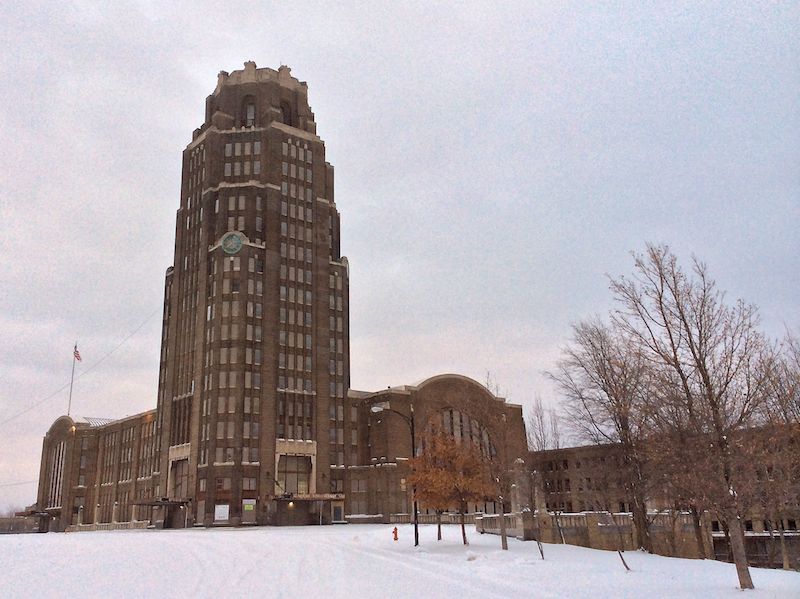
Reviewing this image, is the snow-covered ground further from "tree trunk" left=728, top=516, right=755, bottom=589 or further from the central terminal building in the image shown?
the central terminal building

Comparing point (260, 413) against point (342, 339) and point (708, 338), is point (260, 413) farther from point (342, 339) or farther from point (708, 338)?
point (708, 338)

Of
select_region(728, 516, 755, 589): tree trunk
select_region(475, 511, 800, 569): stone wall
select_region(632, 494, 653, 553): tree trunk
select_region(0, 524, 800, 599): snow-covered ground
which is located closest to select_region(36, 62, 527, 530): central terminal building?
select_region(475, 511, 800, 569): stone wall

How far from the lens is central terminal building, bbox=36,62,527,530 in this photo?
8694 cm

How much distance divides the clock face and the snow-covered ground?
209 feet

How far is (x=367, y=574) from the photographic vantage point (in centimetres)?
2212

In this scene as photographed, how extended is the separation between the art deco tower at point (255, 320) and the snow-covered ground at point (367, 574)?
5425 cm

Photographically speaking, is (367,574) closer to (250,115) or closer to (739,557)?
(739,557)

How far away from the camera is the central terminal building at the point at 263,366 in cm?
8694

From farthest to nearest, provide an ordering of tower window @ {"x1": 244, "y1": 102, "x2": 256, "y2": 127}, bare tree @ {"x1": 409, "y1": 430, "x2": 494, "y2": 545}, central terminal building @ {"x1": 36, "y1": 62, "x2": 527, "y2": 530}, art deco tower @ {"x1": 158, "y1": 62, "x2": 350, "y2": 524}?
tower window @ {"x1": 244, "y1": 102, "x2": 256, "y2": 127}
central terminal building @ {"x1": 36, "y1": 62, "x2": 527, "y2": 530}
art deco tower @ {"x1": 158, "y1": 62, "x2": 350, "y2": 524}
bare tree @ {"x1": 409, "y1": 430, "x2": 494, "y2": 545}

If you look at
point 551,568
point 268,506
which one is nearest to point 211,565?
point 551,568

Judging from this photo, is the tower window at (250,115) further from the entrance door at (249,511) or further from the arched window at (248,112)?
the entrance door at (249,511)

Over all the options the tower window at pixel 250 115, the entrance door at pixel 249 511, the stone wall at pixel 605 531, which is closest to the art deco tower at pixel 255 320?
the entrance door at pixel 249 511

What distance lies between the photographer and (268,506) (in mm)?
85250

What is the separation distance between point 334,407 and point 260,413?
39.7 ft
